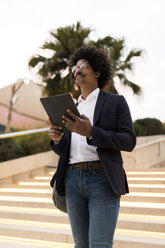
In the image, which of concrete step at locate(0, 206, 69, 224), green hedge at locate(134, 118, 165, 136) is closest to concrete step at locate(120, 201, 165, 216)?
concrete step at locate(0, 206, 69, 224)

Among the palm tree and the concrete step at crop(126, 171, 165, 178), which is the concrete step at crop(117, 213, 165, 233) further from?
the palm tree

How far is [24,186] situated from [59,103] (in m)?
3.94

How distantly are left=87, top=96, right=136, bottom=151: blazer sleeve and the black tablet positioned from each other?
0.15 metres

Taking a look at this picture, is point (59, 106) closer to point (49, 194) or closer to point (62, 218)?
point (62, 218)

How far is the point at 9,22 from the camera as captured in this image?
1151 cm

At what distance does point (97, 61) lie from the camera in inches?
73.8

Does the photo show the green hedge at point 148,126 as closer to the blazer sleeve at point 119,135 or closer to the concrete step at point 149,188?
the concrete step at point 149,188

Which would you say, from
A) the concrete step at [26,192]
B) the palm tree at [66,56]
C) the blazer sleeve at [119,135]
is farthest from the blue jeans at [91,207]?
the palm tree at [66,56]

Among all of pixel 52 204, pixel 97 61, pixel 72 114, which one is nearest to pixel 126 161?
pixel 52 204

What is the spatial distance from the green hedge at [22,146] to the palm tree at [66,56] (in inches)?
143

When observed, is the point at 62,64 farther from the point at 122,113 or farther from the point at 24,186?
the point at 122,113

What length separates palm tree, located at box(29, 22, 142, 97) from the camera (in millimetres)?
11656

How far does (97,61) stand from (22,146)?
6008 millimetres

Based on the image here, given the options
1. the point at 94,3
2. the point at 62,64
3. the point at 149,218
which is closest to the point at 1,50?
the point at 62,64
